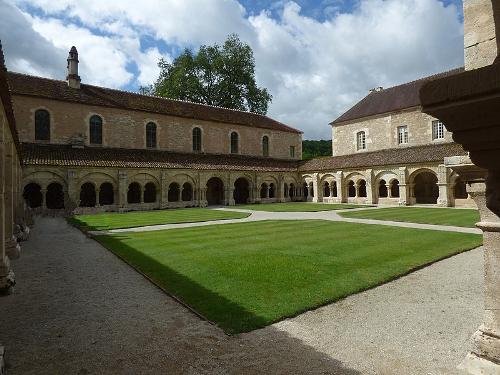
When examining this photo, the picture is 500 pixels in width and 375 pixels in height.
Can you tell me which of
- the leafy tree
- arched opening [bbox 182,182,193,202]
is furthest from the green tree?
the leafy tree

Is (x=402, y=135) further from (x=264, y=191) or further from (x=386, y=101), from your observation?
(x=264, y=191)

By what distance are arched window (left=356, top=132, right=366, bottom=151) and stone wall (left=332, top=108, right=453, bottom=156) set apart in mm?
310

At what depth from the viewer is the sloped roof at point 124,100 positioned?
24.1 metres

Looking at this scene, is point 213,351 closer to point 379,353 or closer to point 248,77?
point 379,353

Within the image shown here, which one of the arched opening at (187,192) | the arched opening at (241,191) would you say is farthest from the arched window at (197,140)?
the arched opening at (241,191)

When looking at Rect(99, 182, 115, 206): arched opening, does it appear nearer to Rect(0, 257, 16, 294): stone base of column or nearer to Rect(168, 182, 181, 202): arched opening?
Rect(168, 182, 181, 202): arched opening

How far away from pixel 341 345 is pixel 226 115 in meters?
31.5

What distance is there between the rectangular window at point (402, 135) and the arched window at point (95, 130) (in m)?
26.2

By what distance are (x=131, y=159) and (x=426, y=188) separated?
25298mm

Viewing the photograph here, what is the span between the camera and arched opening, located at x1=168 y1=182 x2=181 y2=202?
27186 mm

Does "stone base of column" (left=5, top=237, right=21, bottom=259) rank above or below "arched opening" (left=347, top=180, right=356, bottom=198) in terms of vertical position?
below

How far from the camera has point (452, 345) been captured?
12.4 ft

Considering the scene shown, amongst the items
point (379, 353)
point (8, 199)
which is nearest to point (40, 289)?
point (8, 199)

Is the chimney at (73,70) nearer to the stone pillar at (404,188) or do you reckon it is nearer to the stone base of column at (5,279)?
the stone base of column at (5,279)
